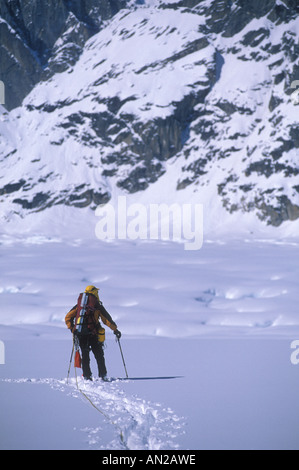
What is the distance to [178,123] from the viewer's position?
80.6 meters

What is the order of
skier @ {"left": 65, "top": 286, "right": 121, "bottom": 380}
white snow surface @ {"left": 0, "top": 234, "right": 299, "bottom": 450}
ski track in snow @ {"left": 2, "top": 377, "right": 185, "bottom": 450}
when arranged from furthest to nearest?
skier @ {"left": 65, "top": 286, "right": 121, "bottom": 380} → white snow surface @ {"left": 0, "top": 234, "right": 299, "bottom": 450} → ski track in snow @ {"left": 2, "top": 377, "right": 185, "bottom": 450}

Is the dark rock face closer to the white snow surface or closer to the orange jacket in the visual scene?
Answer: the white snow surface

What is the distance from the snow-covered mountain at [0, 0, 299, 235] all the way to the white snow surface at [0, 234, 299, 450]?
156ft

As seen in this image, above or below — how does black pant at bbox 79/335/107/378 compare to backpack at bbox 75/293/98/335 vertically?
below

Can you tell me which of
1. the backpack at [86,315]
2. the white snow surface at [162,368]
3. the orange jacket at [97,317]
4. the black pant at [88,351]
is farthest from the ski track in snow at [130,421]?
the orange jacket at [97,317]

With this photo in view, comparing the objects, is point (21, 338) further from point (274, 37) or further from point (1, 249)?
point (274, 37)

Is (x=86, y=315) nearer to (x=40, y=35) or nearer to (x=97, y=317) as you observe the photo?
(x=97, y=317)

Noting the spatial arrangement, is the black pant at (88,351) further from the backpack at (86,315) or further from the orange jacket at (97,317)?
the orange jacket at (97,317)

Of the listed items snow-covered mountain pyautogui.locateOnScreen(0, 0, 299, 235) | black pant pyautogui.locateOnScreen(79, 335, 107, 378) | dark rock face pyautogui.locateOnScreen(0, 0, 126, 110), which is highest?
dark rock face pyautogui.locateOnScreen(0, 0, 126, 110)

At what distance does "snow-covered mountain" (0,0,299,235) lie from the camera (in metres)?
66.6

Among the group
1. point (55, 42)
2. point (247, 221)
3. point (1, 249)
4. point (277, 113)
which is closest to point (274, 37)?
point (277, 113)

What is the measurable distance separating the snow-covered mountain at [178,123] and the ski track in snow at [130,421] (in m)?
56.8

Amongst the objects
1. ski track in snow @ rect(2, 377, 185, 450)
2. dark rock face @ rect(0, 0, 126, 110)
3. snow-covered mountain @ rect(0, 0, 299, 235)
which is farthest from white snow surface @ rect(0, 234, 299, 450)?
dark rock face @ rect(0, 0, 126, 110)

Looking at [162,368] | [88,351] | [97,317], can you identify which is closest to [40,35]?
[97,317]
